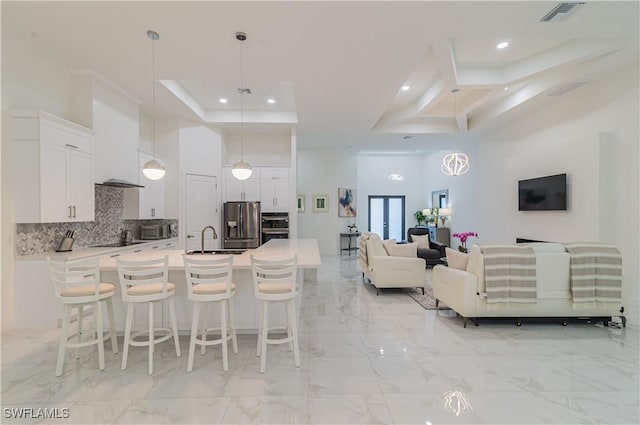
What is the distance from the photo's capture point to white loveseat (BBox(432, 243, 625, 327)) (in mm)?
3521

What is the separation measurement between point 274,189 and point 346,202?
3.59 m

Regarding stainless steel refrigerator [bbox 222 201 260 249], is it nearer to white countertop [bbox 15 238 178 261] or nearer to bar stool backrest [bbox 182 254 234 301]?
white countertop [bbox 15 238 178 261]

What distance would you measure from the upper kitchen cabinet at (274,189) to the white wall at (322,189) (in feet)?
9.75

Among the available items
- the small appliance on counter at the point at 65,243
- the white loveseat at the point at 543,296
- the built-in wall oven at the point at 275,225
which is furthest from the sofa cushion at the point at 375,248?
the small appliance on counter at the point at 65,243

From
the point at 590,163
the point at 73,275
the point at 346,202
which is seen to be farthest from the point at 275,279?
the point at 346,202

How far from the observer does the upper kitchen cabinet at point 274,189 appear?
6617 mm

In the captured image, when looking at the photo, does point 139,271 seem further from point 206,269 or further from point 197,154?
point 197,154

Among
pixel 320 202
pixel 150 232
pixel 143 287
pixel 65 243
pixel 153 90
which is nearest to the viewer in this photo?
pixel 143 287

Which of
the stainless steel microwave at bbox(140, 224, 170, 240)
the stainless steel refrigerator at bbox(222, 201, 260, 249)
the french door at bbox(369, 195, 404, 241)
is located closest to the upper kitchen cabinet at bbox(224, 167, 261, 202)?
the stainless steel refrigerator at bbox(222, 201, 260, 249)

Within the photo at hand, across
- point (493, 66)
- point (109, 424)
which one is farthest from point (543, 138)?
point (109, 424)

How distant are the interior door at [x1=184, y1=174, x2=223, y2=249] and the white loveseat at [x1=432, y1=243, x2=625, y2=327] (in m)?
4.68

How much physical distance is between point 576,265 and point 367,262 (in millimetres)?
2996

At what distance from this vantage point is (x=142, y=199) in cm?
524

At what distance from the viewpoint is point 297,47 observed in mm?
3346
